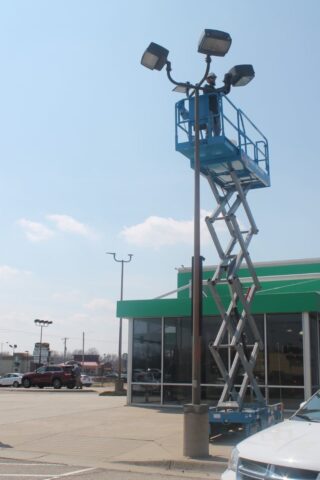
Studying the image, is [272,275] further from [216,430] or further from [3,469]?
[3,469]

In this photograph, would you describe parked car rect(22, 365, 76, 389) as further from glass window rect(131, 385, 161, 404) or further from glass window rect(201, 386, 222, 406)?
glass window rect(201, 386, 222, 406)

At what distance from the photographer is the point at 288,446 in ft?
18.6

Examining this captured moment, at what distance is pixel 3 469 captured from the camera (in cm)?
990

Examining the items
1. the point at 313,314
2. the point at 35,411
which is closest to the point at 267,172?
the point at 313,314

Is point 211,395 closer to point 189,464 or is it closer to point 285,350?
point 285,350

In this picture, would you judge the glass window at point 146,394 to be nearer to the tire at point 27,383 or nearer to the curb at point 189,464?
the curb at point 189,464

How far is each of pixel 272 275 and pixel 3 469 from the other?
1801cm

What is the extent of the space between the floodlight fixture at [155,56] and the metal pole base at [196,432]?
6.66 m

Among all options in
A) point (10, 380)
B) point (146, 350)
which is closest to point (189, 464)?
point (146, 350)

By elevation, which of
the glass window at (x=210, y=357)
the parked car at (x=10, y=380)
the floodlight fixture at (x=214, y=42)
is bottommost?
the parked car at (x=10, y=380)

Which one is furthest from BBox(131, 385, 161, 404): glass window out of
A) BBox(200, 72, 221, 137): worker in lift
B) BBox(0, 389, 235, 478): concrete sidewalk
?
BBox(200, 72, 221, 137): worker in lift

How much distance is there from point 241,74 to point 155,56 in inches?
77.7

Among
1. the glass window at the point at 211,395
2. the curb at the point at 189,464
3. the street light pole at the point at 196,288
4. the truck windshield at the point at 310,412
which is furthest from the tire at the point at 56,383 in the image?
the truck windshield at the point at 310,412

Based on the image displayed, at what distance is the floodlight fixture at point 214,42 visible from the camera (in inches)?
437
